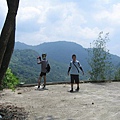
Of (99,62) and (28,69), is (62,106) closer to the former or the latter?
(99,62)

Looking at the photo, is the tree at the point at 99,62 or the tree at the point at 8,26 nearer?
the tree at the point at 8,26

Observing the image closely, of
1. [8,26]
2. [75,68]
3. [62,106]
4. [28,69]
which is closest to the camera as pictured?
[8,26]

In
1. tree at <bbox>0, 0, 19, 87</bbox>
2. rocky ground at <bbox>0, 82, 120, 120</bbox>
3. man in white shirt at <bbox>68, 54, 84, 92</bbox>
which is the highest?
tree at <bbox>0, 0, 19, 87</bbox>

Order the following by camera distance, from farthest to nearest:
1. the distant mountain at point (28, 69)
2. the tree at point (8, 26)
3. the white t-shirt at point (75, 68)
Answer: the distant mountain at point (28, 69), the white t-shirt at point (75, 68), the tree at point (8, 26)

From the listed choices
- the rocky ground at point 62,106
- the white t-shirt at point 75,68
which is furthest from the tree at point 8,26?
the white t-shirt at point 75,68

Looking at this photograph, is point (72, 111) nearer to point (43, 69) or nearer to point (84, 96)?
point (84, 96)

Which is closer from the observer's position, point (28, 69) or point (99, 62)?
point (99, 62)

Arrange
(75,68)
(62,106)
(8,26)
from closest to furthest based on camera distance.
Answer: (8,26) → (62,106) → (75,68)

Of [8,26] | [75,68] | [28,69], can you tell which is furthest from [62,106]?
[28,69]

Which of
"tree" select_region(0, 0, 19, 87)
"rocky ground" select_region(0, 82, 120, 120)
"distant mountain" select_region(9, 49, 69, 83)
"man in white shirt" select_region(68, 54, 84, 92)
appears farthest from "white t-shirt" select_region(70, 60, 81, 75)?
"distant mountain" select_region(9, 49, 69, 83)

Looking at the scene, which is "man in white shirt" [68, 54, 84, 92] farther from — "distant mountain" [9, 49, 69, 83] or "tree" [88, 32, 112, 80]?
"distant mountain" [9, 49, 69, 83]

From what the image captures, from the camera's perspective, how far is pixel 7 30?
721 cm

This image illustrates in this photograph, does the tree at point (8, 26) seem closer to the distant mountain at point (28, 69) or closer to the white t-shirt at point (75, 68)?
the white t-shirt at point (75, 68)

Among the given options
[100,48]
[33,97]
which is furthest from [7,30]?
[100,48]
